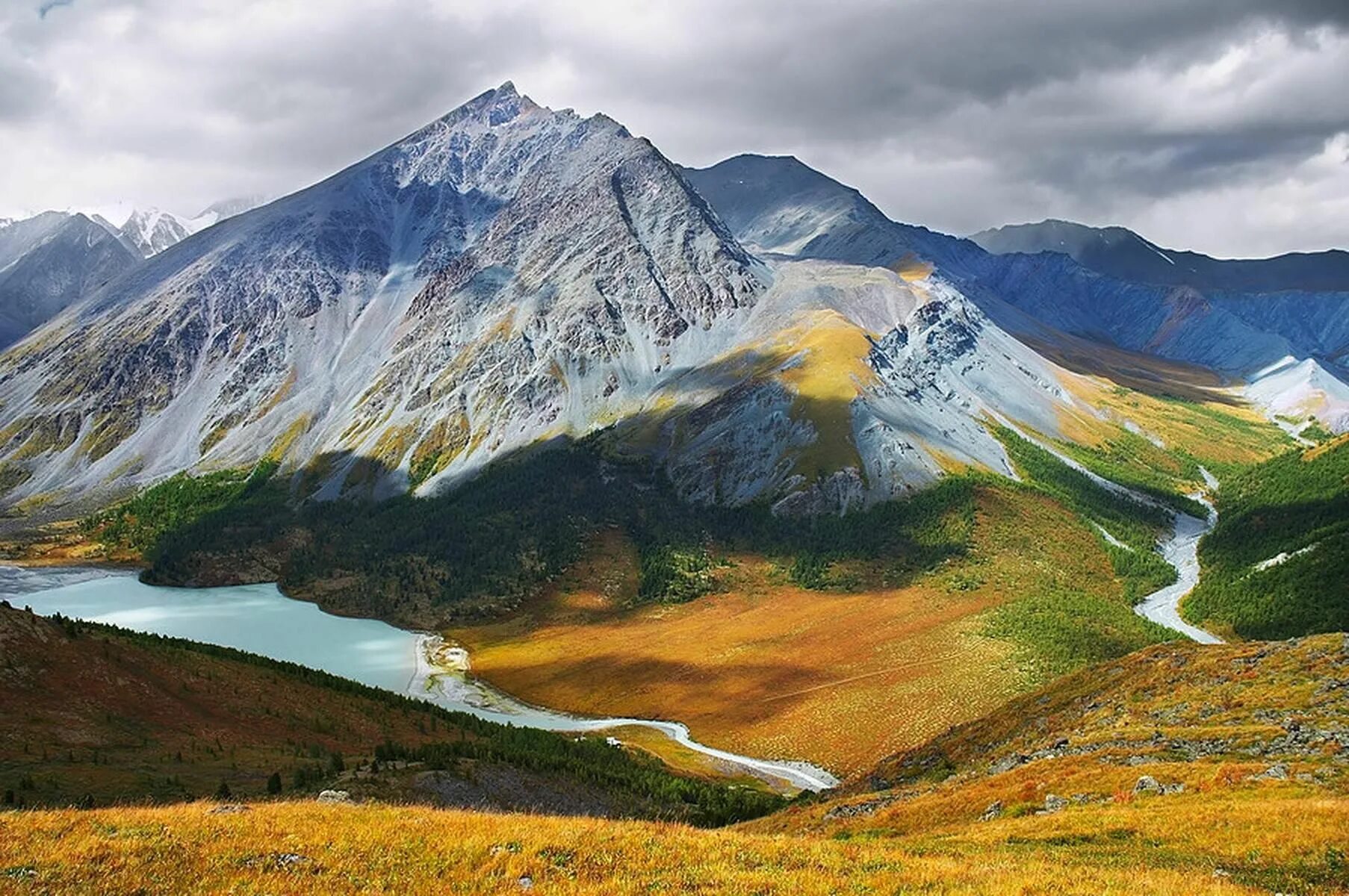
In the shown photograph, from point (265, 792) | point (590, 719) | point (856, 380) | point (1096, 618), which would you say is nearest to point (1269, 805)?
point (265, 792)

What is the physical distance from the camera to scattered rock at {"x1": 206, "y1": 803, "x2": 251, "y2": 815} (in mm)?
24266

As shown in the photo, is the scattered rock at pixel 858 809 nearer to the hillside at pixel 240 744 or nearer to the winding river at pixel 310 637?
the hillside at pixel 240 744

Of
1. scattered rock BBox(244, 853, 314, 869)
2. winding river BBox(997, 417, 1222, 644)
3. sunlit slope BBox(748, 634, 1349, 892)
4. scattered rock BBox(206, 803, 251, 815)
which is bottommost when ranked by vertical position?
winding river BBox(997, 417, 1222, 644)

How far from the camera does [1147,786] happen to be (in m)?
32.3

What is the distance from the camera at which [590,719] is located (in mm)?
100750

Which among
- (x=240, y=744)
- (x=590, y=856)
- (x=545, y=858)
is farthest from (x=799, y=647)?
(x=545, y=858)

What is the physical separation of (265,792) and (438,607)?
124233mm

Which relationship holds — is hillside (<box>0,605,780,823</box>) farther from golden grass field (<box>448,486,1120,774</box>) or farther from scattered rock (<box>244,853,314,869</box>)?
golden grass field (<box>448,486,1120,774</box>)

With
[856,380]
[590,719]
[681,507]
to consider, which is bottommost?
[590,719]

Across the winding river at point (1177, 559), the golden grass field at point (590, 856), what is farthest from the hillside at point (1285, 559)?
the golden grass field at point (590, 856)

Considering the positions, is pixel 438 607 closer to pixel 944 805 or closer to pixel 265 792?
pixel 265 792

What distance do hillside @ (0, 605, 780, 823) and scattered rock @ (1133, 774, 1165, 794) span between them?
84.8 ft

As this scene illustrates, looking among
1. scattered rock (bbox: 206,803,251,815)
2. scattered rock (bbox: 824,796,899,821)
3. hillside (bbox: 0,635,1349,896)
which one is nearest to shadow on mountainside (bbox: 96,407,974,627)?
scattered rock (bbox: 824,796,899,821)

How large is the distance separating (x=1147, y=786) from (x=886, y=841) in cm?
Answer: 1188
